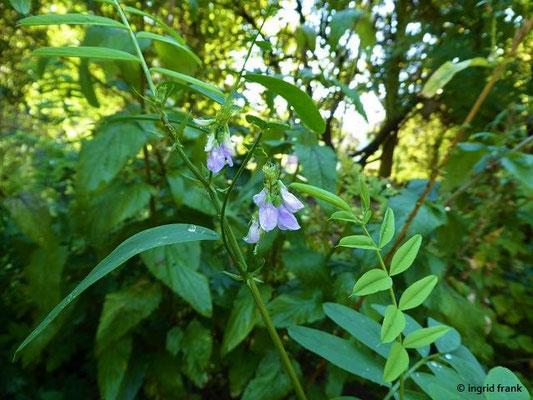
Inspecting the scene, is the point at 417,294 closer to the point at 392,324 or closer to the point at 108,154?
the point at 392,324

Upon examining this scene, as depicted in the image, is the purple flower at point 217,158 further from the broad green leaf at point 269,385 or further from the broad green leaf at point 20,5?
the broad green leaf at point 269,385

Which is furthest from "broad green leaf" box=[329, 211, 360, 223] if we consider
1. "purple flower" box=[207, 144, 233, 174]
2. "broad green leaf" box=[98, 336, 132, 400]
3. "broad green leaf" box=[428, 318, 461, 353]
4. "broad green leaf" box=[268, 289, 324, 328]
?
"broad green leaf" box=[98, 336, 132, 400]

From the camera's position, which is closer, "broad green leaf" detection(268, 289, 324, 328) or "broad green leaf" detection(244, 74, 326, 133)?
"broad green leaf" detection(244, 74, 326, 133)

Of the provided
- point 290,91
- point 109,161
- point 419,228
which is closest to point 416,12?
point 419,228

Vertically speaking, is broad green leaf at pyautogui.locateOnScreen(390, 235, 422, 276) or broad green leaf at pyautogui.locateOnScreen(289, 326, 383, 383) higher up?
broad green leaf at pyautogui.locateOnScreen(390, 235, 422, 276)

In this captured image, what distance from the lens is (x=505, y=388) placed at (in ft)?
1.26

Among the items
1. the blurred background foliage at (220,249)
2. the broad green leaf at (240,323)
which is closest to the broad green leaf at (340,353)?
the blurred background foliage at (220,249)

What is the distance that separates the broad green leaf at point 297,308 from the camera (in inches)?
31.2

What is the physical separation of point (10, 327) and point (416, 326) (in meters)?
1.19

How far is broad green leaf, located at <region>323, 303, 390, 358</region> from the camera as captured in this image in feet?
1.57

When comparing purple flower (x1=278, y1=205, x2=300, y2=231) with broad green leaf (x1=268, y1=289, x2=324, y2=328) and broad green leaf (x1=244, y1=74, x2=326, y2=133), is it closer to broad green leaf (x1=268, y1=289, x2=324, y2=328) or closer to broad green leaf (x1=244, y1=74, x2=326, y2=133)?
broad green leaf (x1=244, y1=74, x2=326, y2=133)

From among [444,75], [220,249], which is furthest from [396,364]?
[220,249]

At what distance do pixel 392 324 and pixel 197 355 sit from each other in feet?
2.20

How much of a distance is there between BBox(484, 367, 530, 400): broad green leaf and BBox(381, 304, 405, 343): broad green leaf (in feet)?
0.37
